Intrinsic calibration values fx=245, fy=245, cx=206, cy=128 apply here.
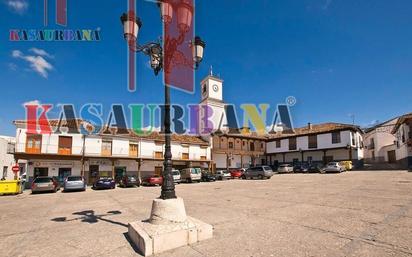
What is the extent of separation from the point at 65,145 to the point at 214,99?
26.6 metres

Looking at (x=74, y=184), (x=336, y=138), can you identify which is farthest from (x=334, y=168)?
(x=74, y=184)

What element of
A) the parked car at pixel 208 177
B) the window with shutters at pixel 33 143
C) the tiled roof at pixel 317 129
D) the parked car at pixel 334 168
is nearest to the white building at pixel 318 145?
the tiled roof at pixel 317 129

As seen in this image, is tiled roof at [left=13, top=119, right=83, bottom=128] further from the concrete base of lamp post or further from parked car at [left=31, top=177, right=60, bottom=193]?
the concrete base of lamp post

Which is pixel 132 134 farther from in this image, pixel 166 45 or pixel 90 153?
pixel 166 45

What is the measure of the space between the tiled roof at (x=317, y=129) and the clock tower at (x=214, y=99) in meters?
10.4

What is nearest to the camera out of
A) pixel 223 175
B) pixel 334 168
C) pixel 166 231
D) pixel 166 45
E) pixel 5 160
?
pixel 166 231

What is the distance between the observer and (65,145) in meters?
24.2

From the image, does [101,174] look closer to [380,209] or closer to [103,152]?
[103,152]

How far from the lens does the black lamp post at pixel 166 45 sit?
5.30 metres

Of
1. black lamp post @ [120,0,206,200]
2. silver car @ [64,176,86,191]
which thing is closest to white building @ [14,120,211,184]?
silver car @ [64,176,86,191]

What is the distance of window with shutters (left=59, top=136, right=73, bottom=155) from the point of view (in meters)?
24.0

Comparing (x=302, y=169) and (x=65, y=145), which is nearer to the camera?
(x=65, y=145)

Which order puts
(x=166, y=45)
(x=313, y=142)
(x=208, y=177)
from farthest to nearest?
(x=313, y=142) → (x=208, y=177) → (x=166, y=45)

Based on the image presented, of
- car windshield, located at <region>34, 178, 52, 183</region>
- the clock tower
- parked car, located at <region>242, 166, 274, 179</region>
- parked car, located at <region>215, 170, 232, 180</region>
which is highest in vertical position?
the clock tower
